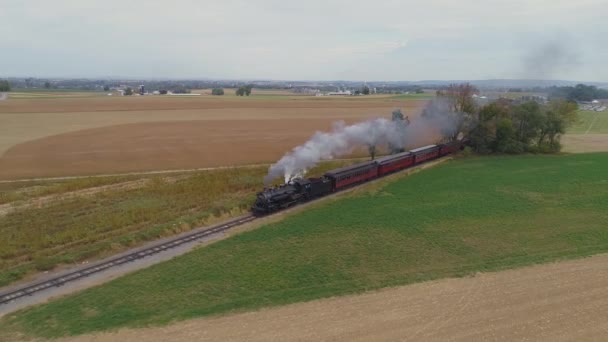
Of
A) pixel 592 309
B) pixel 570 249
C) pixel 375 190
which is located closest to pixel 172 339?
pixel 592 309

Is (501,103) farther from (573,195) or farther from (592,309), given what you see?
(592,309)

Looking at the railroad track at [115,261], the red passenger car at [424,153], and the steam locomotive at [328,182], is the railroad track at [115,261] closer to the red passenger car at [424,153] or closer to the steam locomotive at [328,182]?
the steam locomotive at [328,182]

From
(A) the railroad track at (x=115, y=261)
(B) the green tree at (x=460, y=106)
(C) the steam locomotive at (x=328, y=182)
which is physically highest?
(B) the green tree at (x=460, y=106)

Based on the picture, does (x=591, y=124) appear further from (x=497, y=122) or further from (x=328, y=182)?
(x=328, y=182)

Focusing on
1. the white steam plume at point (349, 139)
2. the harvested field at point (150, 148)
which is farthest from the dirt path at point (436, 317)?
the harvested field at point (150, 148)

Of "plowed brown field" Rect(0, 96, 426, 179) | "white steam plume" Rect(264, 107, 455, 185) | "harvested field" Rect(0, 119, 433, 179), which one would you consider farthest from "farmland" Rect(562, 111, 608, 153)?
"harvested field" Rect(0, 119, 433, 179)

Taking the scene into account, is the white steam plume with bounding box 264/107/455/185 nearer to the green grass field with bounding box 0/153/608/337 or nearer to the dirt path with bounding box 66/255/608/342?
the green grass field with bounding box 0/153/608/337
